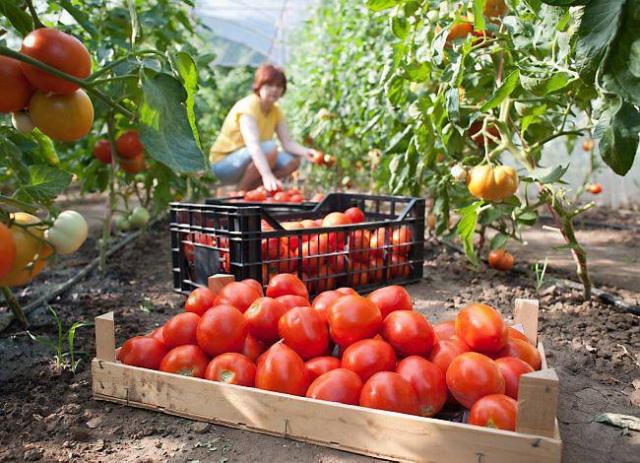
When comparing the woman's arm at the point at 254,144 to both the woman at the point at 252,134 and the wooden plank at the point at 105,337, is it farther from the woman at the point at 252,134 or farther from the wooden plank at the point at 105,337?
the wooden plank at the point at 105,337

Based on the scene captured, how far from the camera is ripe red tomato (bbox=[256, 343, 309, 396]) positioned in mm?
1395

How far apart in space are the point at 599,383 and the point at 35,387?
1762mm

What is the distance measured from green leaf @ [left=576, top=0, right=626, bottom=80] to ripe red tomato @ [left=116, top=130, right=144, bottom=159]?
2.59 m

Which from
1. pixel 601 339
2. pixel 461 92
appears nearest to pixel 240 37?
pixel 461 92

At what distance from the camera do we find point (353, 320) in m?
1.47

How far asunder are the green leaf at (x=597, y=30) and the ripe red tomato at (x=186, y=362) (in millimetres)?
1191

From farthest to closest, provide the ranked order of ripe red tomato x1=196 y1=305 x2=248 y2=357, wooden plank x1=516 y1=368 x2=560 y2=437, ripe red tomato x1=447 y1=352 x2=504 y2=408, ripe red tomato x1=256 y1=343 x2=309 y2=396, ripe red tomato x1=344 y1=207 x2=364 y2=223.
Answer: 1. ripe red tomato x1=344 y1=207 x2=364 y2=223
2. ripe red tomato x1=196 y1=305 x2=248 y2=357
3. ripe red tomato x1=256 y1=343 x2=309 y2=396
4. ripe red tomato x1=447 y1=352 x2=504 y2=408
5. wooden plank x1=516 y1=368 x2=560 y2=437

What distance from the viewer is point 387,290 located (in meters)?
1.64

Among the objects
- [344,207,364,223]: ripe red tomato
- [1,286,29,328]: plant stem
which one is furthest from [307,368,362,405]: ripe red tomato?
[344,207,364,223]: ripe red tomato

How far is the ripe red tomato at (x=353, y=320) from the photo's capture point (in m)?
1.47

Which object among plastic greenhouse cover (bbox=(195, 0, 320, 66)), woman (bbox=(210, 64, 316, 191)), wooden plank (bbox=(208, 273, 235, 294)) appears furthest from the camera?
plastic greenhouse cover (bbox=(195, 0, 320, 66))

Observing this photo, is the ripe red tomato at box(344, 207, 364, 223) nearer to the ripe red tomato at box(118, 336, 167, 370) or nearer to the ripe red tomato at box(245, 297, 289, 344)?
the ripe red tomato at box(245, 297, 289, 344)

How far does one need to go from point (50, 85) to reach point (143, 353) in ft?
3.14

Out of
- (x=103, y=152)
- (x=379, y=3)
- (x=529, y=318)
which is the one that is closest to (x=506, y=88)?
(x=379, y=3)
